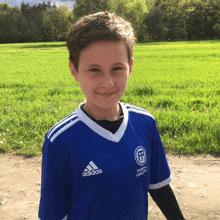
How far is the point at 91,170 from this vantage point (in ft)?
4.04

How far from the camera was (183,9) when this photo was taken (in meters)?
53.5

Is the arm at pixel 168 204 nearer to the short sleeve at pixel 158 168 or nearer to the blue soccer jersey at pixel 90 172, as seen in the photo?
the short sleeve at pixel 158 168

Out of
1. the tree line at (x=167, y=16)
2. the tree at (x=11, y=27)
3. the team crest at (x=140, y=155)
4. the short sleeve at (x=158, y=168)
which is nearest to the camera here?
the team crest at (x=140, y=155)

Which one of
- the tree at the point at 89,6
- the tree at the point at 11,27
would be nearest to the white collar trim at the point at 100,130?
the tree at the point at 89,6

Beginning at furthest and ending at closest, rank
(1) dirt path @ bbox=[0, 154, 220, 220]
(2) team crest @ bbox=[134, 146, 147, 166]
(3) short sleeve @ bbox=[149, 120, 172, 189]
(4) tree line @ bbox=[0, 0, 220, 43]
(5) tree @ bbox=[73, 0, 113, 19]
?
(4) tree line @ bbox=[0, 0, 220, 43] < (5) tree @ bbox=[73, 0, 113, 19] < (1) dirt path @ bbox=[0, 154, 220, 220] < (3) short sleeve @ bbox=[149, 120, 172, 189] < (2) team crest @ bbox=[134, 146, 147, 166]

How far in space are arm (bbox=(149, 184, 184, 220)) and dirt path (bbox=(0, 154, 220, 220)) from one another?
119cm

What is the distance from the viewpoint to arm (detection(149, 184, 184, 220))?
1.53 m

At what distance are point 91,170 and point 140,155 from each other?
291 mm

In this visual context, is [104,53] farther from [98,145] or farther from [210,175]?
[210,175]

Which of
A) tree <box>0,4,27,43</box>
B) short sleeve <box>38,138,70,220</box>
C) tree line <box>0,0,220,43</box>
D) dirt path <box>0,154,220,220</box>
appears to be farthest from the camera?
tree <box>0,4,27,43</box>

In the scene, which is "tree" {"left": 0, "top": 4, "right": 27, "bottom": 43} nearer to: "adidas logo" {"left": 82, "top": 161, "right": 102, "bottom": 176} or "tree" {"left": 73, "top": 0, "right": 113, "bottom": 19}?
"tree" {"left": 73, "top": 0, "right": 113, "bottom": 19}

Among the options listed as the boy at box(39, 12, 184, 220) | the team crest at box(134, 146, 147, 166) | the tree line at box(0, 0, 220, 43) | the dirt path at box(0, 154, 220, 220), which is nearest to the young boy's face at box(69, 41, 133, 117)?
the boy at box(39, 12, 184, 220)

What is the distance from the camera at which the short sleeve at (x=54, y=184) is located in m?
1.22

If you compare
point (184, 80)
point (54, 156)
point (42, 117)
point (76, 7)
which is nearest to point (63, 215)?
point (54, 156)
